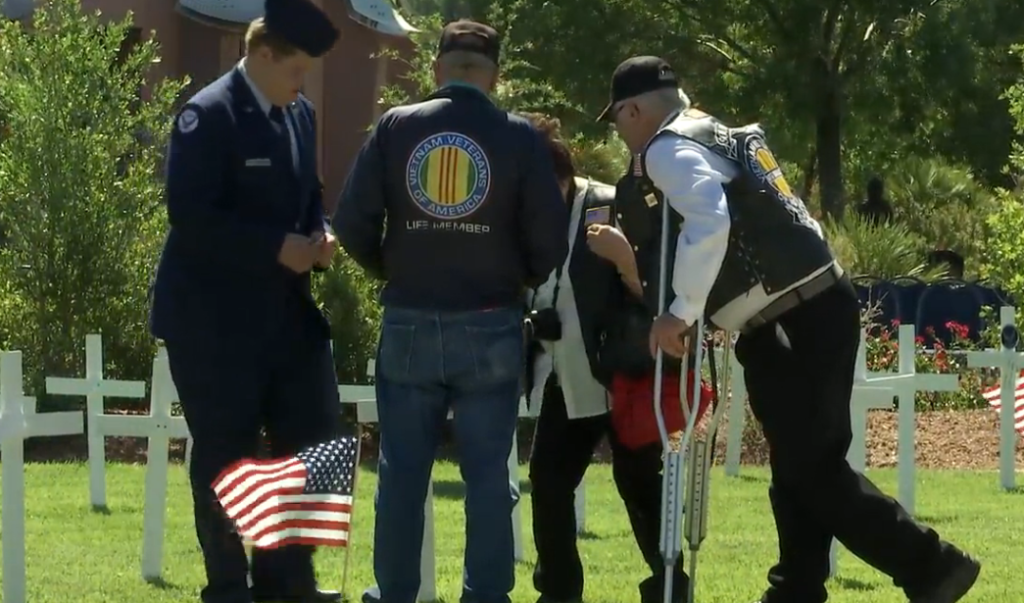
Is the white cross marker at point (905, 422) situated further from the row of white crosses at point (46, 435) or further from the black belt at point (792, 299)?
the row of white crosses at point (46, 435)

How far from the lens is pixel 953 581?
6250mm

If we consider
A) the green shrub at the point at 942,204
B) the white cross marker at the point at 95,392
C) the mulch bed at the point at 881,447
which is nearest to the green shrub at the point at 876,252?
the green shrub at the point at 942,204

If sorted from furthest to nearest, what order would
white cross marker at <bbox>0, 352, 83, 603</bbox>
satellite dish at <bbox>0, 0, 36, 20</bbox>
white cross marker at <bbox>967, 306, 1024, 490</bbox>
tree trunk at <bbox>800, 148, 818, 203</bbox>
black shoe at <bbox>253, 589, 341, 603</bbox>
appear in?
tree trunk at <bbox>800, 148, 818, 203</bbox> → satellite dish at <bbox>0, 0, 36, 20</bbox> → white cross marker at <bbox>967, 306, 1024, 490</bbox> → white cross marker at <bbox>0, 352, 83, 603</bbox> → black shoe at <bbox>253, 589, 341, 603</bbox>

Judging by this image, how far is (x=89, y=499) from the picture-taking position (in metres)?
10.9

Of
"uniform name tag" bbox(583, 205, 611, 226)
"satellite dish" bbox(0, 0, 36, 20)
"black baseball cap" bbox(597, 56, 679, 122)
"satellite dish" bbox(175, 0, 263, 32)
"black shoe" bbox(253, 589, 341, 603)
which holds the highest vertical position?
"satellite dish" bbox(175, 0, 263, 32)

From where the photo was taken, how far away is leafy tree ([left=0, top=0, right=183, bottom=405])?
1509 centimetres

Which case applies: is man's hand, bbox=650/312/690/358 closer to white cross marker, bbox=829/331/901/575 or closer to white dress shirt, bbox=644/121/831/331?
white dress shirt, bbox=644/121/831/331

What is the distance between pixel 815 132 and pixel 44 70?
11.2 m

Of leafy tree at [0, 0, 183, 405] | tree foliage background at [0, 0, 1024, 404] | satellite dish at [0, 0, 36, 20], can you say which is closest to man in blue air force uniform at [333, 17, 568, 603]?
tree foliage background at [0, 0, 1024, 404]

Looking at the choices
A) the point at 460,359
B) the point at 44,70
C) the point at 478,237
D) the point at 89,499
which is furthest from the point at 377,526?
the point at 44,70

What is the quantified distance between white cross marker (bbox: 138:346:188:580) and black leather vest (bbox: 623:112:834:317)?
2.29m

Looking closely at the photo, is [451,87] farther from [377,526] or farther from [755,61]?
[755,61]

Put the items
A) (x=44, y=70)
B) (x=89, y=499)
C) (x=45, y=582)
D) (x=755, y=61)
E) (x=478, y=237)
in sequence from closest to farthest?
(x=478, y=237) < (x=45, y=582) < (x=89, y=499) < (x=44, y=70) < (x=755, y=61)

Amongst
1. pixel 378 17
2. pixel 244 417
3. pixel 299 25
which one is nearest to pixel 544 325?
pixel 244 417
